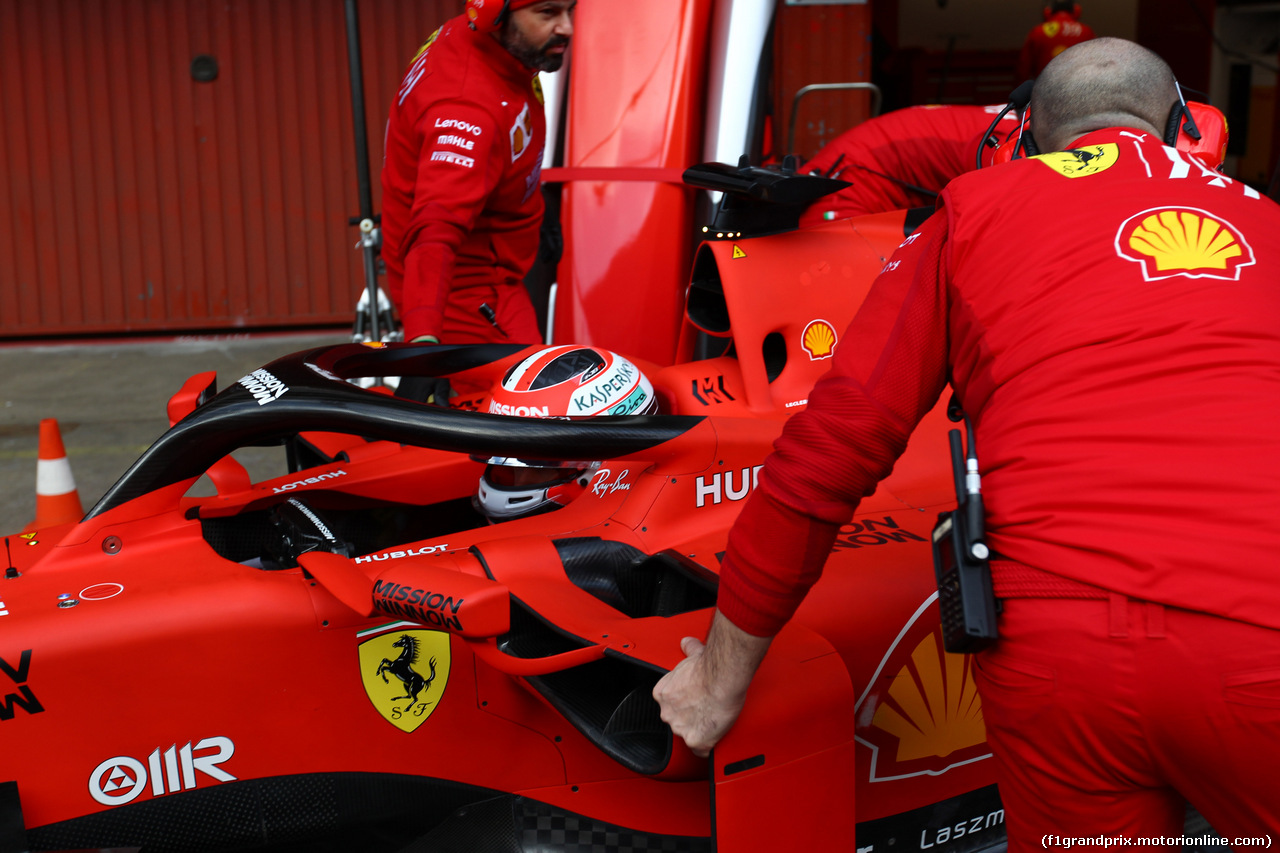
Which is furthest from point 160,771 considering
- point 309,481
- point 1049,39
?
point 1049,39

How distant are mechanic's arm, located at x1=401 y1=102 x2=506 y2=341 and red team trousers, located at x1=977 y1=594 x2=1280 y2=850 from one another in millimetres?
2132

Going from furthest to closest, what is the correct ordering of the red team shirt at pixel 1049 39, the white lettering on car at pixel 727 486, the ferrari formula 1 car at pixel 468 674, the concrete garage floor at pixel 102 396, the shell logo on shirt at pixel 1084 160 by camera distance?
the red team shirt at pixel 1049 39, the concrete garage floor at pixel 102 396, the white lettering on car at pixel 727 486, the ferrari formula 1 car at pixel 468 674, the shell logo on shirt at pixel 1084 160

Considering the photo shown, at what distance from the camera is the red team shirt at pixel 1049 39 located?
966 cm

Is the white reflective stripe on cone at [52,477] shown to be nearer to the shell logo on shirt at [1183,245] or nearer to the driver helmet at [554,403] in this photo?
the driver helmet at [554,403]

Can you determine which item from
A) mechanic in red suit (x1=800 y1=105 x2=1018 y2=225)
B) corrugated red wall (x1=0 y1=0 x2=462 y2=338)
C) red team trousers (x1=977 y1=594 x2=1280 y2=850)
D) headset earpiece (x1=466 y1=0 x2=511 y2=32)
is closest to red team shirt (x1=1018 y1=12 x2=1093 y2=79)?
corrugated red wall (x1=0 y1=0 x2=462 y2=338)


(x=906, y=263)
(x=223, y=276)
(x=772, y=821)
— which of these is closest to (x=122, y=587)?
(x=772, y=821)

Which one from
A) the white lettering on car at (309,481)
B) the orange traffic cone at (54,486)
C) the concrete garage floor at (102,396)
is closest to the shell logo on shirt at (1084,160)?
the white lettering on car at (309,481)

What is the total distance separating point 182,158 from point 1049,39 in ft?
24.8

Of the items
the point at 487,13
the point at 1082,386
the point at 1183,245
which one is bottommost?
the point at 1082,386

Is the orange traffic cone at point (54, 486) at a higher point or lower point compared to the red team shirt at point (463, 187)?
lower

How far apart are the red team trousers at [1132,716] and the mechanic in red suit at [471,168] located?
2.11 meters

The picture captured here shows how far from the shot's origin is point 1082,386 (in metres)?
1.24

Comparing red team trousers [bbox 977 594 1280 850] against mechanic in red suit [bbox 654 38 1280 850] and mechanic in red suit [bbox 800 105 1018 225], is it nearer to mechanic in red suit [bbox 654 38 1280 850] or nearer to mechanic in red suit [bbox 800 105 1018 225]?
mechanic in red suit [bbox 654 38 1280 850]

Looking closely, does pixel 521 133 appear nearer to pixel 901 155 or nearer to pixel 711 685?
pixel 901 155
